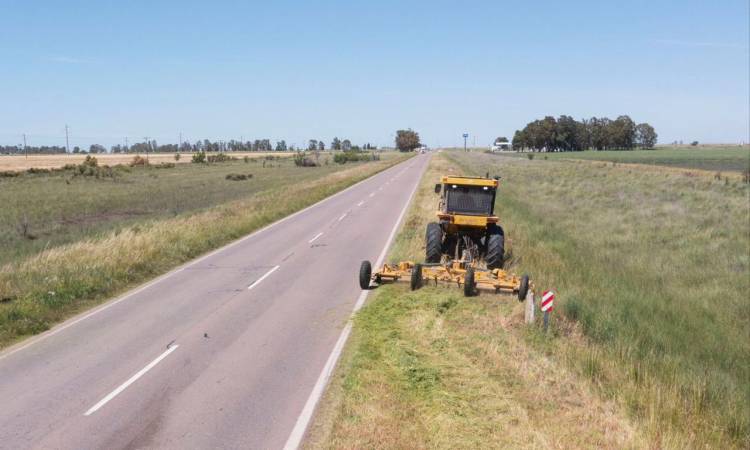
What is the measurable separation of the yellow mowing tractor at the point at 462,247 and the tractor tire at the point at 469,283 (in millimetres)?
43

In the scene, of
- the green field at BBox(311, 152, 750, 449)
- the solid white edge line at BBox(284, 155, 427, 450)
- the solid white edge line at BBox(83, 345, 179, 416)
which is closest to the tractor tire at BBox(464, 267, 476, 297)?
the green field at BBox(311, 152, 750, 449)

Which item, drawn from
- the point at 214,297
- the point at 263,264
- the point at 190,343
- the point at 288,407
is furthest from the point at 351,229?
the point at 288,407

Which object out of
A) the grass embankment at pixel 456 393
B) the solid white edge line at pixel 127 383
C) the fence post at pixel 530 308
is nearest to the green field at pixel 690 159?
the fence post at pixel 530 308

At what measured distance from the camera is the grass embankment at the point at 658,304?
7.92 meters

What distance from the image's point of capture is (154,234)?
2111 cm

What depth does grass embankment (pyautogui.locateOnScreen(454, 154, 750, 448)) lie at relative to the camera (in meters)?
7.92

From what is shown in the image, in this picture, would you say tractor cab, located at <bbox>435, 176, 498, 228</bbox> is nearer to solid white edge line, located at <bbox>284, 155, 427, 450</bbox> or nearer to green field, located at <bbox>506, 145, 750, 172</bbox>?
solid white edge line, located at <bbox>284, 155, 427, 450</bbox>

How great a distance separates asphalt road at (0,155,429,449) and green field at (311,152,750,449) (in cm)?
78

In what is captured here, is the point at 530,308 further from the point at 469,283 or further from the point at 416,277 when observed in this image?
the point at 416,277

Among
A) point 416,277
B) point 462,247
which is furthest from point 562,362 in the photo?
point 462,247

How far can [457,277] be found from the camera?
1337cm

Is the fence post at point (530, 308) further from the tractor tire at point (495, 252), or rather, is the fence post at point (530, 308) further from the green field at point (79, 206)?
the green field at point (79, 206)

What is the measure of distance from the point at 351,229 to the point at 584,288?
12.0 meters

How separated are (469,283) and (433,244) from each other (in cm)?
322
